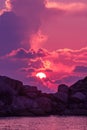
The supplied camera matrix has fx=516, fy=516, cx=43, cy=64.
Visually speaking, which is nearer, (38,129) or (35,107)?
(38,129)

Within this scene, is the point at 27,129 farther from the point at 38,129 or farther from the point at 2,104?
the point at 2,104

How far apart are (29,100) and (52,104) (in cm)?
921

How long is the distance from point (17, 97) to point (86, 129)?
93.9 m

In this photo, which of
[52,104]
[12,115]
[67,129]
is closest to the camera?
[67,129]

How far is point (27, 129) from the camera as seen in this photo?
4168 inches

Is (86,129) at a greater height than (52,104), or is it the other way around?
(52,104)

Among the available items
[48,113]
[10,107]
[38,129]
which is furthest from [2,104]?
[38,129]

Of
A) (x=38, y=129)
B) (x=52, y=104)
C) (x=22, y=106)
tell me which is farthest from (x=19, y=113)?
(x=38, y=129)

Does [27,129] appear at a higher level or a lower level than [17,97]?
lower

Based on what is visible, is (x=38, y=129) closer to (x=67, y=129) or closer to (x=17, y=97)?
(x=67, y=129)

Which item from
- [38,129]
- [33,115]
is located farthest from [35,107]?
[38,129]

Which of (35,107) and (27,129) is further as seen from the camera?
(35,107)

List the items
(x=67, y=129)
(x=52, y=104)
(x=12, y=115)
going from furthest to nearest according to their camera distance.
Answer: (x=52, y=104)
(x=12, y=115)
(x=67, y=129)

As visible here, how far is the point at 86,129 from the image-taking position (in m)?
106
